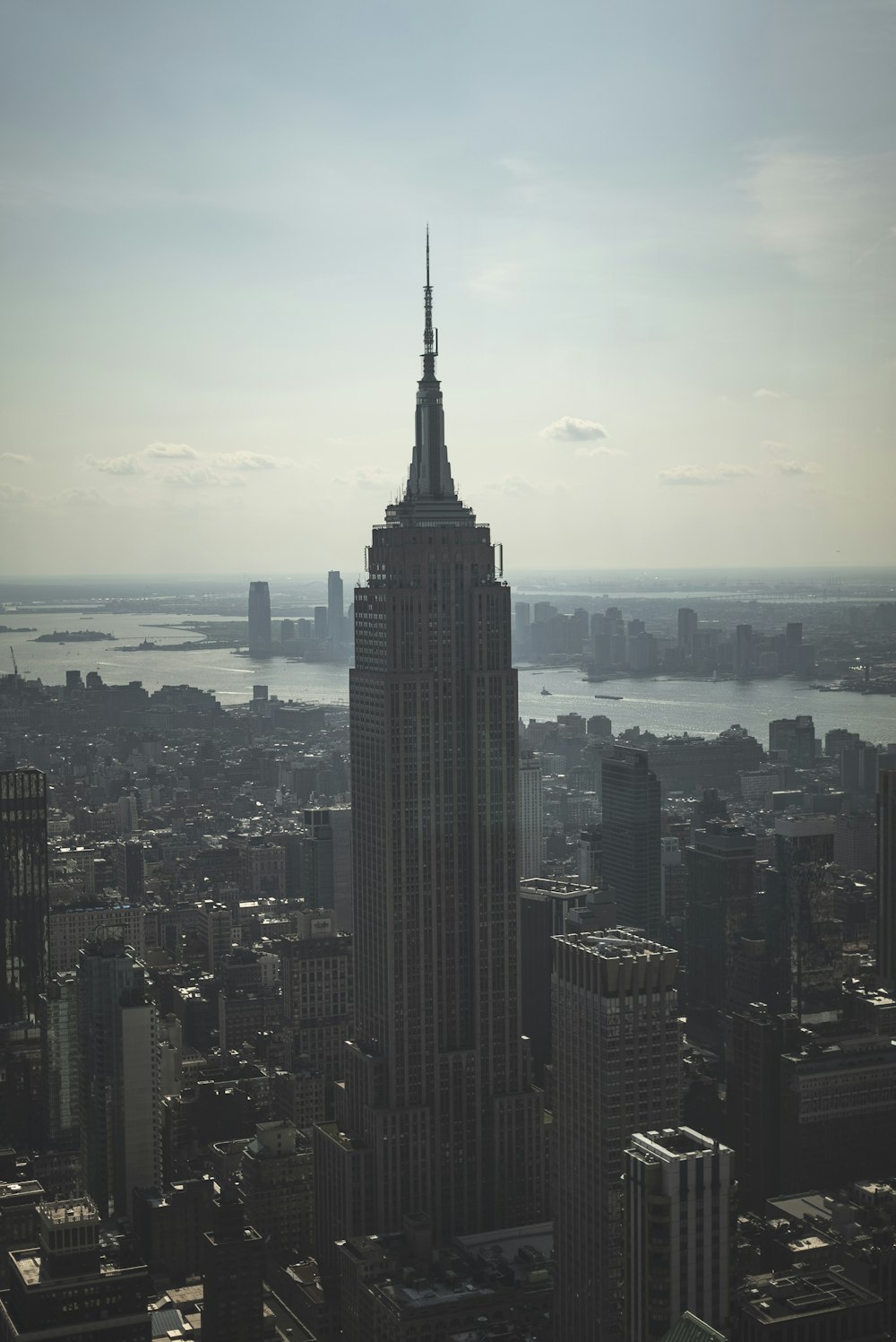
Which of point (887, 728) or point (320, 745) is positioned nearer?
point (887, 728)

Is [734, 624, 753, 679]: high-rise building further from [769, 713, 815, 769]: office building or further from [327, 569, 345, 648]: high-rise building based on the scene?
[327, 569, 345, 648]: high-rise building

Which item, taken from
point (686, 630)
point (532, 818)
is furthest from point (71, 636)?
point (686, 630)

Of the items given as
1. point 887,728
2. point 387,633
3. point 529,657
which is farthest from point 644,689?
point 387,633

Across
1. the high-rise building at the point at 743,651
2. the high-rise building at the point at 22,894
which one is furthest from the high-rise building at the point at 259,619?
the high-rise building at the point at 743,651

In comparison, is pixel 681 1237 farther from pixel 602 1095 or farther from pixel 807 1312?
pixel 602 1095

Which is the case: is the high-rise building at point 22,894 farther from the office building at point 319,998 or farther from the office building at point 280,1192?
the office building at point 280,1192

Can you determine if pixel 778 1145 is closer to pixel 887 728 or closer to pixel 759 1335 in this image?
pixel 887 728
